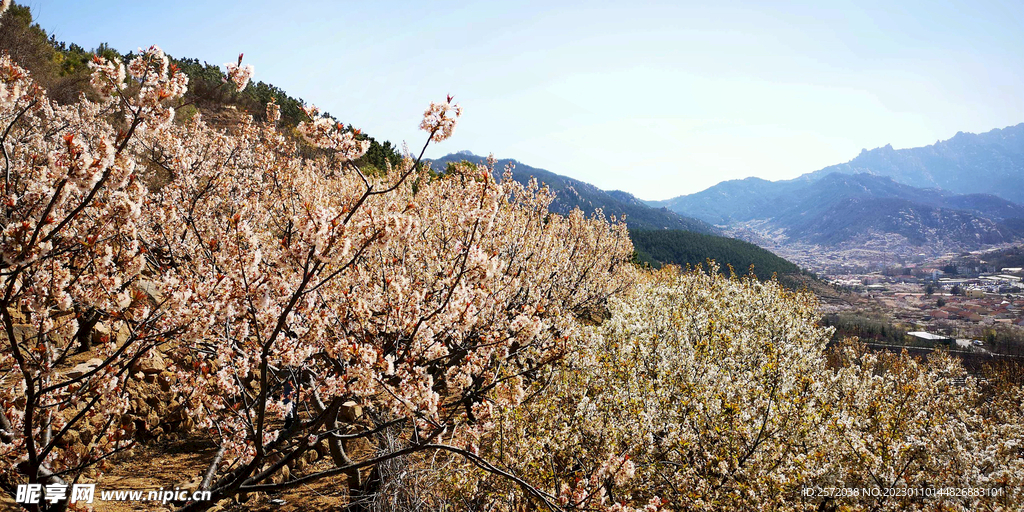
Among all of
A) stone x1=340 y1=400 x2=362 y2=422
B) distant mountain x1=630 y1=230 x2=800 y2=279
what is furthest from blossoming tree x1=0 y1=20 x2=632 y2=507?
distant mountain x1=630 y1=230 x2=800 y2=279

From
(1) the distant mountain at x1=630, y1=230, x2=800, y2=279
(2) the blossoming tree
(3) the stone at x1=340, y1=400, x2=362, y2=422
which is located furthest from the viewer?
(1) the distant mountain at x1=630, y1=230, x2=800, y2=279

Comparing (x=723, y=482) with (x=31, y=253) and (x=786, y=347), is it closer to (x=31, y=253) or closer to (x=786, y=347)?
(x=786, y=347)

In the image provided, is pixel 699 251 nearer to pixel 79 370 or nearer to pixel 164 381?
pixel 164 381

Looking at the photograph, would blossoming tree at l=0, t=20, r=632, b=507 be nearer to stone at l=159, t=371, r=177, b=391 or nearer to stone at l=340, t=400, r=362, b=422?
stone at l=340, t=400, r=362, b=422

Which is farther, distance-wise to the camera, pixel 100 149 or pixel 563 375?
pixel 563 375

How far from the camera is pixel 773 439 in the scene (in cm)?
713

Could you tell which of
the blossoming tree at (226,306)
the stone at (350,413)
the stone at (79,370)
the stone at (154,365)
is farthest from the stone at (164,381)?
the stone at (350,413)

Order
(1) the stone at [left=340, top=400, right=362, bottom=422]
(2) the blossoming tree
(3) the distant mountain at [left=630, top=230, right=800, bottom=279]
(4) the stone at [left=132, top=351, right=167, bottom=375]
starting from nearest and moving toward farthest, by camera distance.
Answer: (2) the blossoming tree, (4) the stone at [left=132, top=351, right=167, bottom=375], (1) the stone at [left=340, top=400, right=362, bottom=422], (3) the distant mountain at [left=630, top=230, right=800, bottom=279]

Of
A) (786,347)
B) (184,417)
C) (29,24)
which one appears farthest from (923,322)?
(29,24)

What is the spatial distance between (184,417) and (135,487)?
2.24m

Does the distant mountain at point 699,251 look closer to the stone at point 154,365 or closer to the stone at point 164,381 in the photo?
the stone at point 154,365

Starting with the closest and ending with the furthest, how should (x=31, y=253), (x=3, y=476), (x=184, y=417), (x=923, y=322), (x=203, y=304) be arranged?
(x=31, y=253)
(x=203, y=304)
(x=3, y=476)
(x=184, y=417)
(x=923, y=322)

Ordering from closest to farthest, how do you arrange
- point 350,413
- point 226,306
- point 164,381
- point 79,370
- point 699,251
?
point 226,306
point 79,370
point 164,381
point 350,413
point 699,251

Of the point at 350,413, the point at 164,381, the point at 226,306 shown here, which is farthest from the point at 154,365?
the point at 226,306
